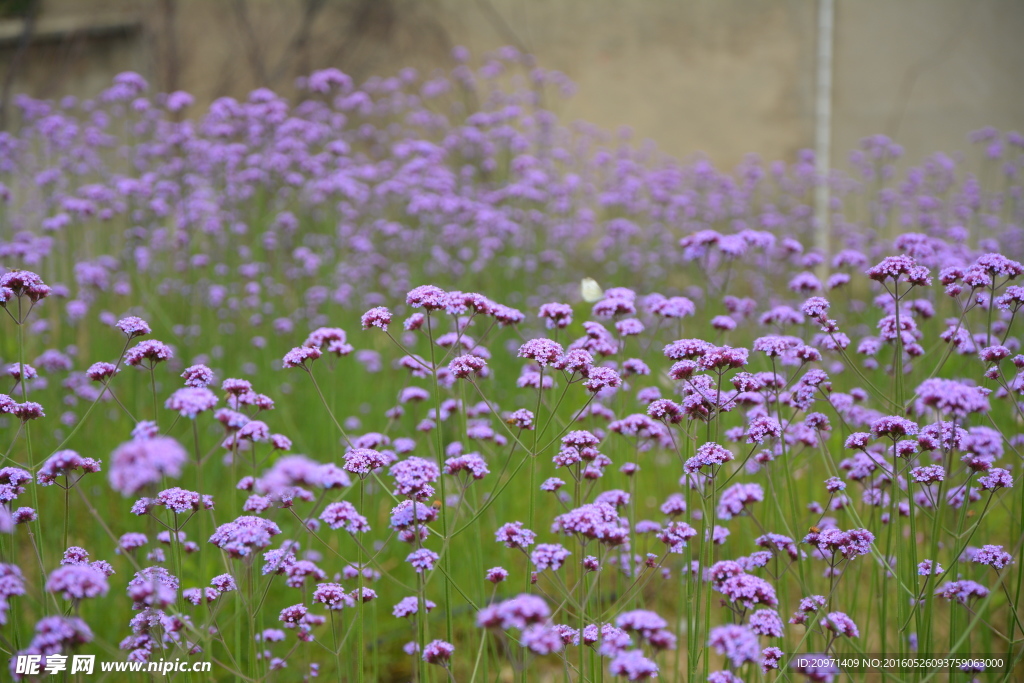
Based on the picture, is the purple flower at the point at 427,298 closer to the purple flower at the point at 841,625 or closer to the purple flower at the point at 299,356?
the purple flower at the point at 299,356

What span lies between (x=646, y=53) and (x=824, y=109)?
7.53 feet

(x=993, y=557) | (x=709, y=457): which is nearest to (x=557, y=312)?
(x=709, y=457)

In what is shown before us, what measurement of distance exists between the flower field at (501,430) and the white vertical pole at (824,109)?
1.16ft

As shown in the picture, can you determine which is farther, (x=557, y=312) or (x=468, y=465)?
(x=557, y=312)

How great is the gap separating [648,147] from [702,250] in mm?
6797

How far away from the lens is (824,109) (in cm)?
938

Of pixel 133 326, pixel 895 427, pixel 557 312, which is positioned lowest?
pixel 895 427

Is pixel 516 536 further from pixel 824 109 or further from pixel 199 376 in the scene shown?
pixel 824 109

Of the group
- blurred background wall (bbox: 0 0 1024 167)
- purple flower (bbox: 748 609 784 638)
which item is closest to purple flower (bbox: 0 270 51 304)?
purple flower (bbox: 748 609 784 638)

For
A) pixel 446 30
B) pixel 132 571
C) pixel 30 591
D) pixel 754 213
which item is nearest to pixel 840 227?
pixel 754 213

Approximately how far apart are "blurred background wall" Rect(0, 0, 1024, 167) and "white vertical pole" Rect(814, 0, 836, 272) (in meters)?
0.09

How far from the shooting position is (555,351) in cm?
197

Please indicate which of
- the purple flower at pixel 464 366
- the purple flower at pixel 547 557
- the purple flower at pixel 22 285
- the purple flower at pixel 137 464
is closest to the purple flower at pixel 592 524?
the purple flower at pixel 547 557

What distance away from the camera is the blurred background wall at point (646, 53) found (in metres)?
9.12
